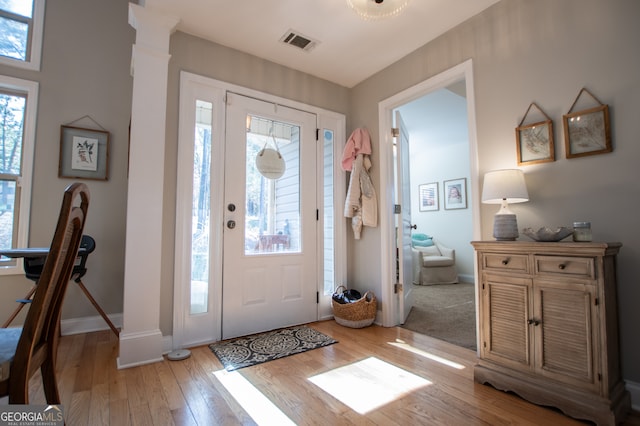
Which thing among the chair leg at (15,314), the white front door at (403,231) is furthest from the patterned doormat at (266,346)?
the chair leg at (15,314)

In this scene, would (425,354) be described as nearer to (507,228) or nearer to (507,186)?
(507,228)

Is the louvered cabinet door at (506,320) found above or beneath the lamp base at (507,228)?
beneath

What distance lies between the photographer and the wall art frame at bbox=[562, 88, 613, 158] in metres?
1.70

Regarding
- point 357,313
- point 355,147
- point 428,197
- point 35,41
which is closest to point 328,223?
Result: point 355,147

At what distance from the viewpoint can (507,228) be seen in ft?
6.18

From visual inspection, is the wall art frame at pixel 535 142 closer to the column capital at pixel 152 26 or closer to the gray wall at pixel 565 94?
the gray wall at pixel 565 94

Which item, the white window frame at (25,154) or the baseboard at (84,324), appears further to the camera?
the baseboard at (84,324)

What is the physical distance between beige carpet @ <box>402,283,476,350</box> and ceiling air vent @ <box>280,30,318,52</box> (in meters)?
2.74

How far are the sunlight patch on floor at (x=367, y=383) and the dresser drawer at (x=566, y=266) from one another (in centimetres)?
93

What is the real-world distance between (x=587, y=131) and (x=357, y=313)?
2.14m

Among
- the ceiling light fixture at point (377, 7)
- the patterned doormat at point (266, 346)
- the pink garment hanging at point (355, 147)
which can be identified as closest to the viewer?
the ceiling light fixture at point (377, 7)

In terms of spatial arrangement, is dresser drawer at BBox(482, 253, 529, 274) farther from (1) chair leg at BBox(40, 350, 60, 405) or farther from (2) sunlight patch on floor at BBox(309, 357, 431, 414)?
(1) chair leg at BBox(40, 350, 60, 405)

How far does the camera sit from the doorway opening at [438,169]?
2672mm

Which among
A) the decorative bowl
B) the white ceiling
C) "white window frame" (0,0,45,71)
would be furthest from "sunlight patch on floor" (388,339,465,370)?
"white window frame" (0,0,45,71)
